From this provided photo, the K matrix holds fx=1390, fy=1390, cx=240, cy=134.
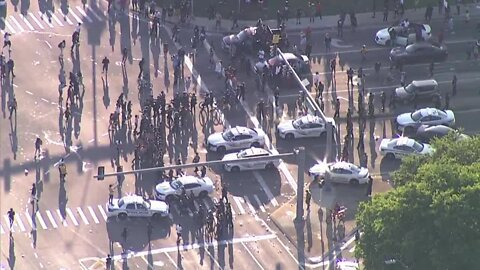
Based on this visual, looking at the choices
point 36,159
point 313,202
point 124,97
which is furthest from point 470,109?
point 36,159

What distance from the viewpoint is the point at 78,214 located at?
78.5 metres

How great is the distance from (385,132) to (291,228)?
1254 centimetres

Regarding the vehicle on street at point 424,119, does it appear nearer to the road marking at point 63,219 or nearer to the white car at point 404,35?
the white car at point 404,35

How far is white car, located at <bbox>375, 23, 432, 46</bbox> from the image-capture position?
98438 millimetres

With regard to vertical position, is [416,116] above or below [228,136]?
above

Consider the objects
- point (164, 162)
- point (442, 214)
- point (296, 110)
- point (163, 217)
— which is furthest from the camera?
point (296, 110)

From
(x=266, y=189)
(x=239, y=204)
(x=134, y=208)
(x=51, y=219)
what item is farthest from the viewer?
(x=266, y=189)

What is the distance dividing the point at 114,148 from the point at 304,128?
11.8 m

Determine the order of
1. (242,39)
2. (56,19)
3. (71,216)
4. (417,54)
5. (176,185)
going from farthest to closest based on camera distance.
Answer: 1. (56,19)
2. (242,39)
3. (417,54)
4. (176,185)
5. (71,216)

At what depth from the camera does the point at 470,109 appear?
9088cm

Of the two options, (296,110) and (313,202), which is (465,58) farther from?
(313,202)

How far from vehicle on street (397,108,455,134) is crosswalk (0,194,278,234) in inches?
446

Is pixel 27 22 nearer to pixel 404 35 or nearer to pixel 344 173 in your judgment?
pixel 404 35

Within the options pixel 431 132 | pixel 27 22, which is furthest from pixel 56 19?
pixel 431 132
